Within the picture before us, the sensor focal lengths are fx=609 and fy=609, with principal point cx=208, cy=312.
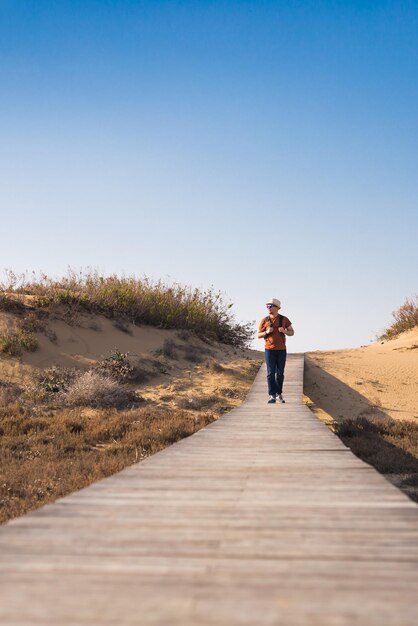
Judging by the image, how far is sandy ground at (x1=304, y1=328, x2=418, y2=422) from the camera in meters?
18.3

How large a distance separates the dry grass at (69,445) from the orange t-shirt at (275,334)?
102 inches

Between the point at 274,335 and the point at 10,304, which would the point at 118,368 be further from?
the point at 274,335

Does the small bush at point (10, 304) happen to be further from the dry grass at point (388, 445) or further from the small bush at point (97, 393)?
the dry grass at point (388, 445)

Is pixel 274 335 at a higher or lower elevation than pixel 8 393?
higher

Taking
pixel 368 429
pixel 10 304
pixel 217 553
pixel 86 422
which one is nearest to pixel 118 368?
pixel 86 422

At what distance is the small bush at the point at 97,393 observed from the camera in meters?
16.6

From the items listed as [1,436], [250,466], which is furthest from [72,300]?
[250,466]

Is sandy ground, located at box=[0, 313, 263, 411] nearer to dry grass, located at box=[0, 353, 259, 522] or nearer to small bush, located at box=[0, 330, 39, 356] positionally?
dry grass, located at box=[0, 353, 259, 522]

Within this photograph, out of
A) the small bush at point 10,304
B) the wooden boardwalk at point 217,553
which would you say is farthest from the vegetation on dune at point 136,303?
the wooden boardwalk at point 217,553

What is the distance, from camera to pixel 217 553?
323 centimetres

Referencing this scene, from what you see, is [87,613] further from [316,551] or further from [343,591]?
[316,551]

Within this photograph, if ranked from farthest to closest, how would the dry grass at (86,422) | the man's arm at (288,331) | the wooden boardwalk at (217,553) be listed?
the man's arm at (288,331), the dry grass at (86,422), the wooden boardwalk at (217,553)

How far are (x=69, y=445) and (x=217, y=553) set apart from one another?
Result: 934 centimetres

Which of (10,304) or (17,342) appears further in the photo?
(10,304)
